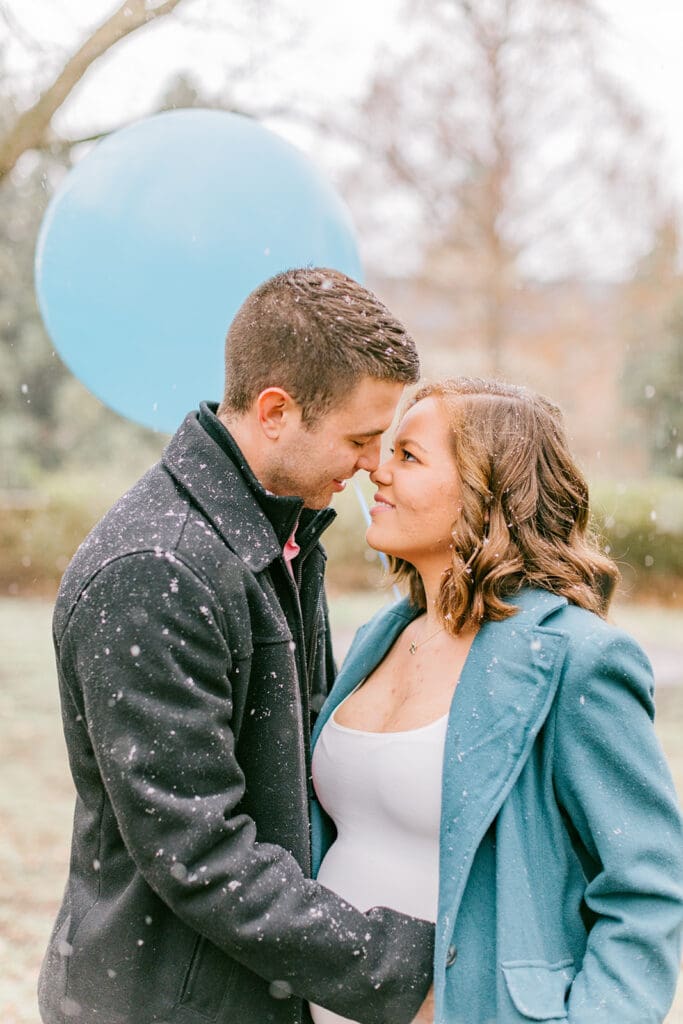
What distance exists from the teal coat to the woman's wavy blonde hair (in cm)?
21

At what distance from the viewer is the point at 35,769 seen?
270 inches

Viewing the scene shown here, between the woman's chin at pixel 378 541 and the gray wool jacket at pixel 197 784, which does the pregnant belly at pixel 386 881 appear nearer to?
the gray wool jacket at pixel 197 784

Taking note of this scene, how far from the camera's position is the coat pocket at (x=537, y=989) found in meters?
1.62

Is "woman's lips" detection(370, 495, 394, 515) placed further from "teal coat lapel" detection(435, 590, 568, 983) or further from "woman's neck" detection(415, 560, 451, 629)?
"teal coat lapel" detection(435, 590, 568, 983)

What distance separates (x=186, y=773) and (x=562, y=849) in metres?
0.69

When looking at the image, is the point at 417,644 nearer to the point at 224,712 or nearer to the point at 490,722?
the point at 490,722

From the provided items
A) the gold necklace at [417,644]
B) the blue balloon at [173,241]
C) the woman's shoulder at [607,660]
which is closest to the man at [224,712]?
the gold necklace at [417,644]

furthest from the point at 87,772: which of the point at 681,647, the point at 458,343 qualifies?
the point at 458,343

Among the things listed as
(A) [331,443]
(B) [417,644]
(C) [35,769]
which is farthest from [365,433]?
(C) [35,769]

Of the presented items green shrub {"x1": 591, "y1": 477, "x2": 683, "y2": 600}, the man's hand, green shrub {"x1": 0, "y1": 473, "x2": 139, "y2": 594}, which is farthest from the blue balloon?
green shrub {"x1": 0, "y1": 473, "x2": 139, "y2": 594}

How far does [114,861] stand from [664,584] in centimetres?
1260

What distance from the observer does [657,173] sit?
15.1 m

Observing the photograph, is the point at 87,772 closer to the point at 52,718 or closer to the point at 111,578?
the point at 111,578

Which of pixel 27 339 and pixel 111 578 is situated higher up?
pixel 111 578
